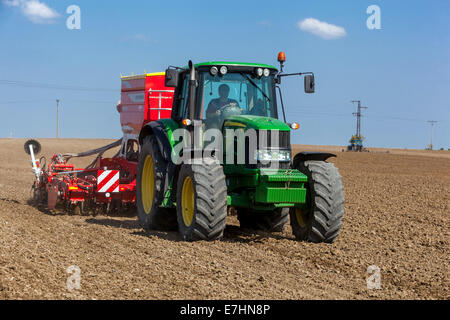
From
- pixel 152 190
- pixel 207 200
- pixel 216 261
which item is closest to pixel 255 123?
pixel 207 200

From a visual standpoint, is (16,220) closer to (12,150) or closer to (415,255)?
(415,255)

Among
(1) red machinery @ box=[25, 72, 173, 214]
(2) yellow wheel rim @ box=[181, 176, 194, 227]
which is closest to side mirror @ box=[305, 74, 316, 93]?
(2) yellow wheel rim @ box=[181, 176, 194, 227]

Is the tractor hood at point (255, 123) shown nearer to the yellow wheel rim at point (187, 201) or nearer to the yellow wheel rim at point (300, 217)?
the yellow wheel rim at point (187, 201)

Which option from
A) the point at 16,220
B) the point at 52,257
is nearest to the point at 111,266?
the point at 52,257

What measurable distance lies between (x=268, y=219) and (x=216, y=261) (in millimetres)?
2760

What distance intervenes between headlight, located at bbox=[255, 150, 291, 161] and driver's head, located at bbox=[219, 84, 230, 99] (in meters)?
1.10

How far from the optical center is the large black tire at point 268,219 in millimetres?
9555

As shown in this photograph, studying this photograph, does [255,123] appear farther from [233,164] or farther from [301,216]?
[301,216]

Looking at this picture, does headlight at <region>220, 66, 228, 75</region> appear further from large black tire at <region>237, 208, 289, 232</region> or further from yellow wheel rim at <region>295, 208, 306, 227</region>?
large black tire at <region>237, 208, 289, 232</region>

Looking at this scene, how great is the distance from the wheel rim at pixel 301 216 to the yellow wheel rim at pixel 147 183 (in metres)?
2.54

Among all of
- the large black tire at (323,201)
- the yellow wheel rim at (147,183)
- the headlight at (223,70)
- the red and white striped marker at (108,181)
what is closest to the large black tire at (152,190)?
the yellow wheel rim at (147,183)

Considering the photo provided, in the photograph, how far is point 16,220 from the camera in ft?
34.1

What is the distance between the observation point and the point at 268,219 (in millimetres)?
9625
